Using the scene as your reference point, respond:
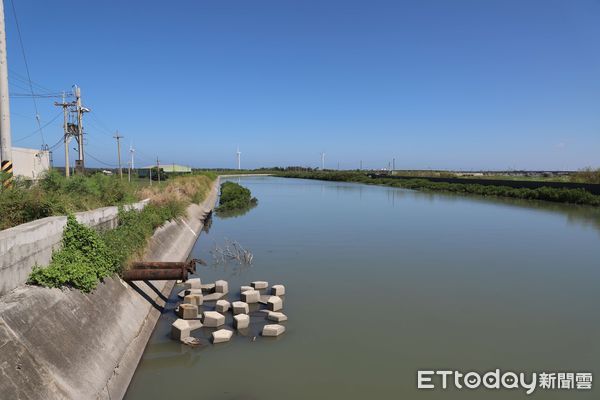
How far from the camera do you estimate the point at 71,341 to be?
514 centimetres

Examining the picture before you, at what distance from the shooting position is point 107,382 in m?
5.25

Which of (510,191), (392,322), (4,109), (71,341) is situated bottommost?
(392,322)

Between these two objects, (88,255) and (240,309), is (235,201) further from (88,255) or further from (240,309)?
(88,255)

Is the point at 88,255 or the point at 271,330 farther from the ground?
the point at 88,255

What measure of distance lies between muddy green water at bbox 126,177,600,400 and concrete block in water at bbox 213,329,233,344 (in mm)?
97

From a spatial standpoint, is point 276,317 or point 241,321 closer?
point 241,321

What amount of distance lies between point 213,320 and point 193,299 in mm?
1179

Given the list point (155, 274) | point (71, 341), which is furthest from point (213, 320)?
point (71, 341)

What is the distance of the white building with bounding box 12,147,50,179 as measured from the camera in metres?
27.8

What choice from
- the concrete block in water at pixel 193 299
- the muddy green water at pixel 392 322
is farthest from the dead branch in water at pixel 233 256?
the concrete block in water at pixel 193 299

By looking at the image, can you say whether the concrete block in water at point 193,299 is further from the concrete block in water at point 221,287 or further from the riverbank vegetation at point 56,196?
the riverbank vegetation at point 56,196

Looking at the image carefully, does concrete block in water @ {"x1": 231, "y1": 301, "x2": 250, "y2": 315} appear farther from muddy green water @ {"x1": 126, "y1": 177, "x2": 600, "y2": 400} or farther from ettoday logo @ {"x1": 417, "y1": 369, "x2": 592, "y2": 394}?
ettoday logo @ {"x1": 417, "y1": 369, "x2": 592, "y2": 394}

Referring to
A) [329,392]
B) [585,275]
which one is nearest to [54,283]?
[329,392]

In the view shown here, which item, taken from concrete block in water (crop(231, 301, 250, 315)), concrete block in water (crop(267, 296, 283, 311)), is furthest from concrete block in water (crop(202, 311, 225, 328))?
concrete block in water (crop(267, 296, 283, 311))
